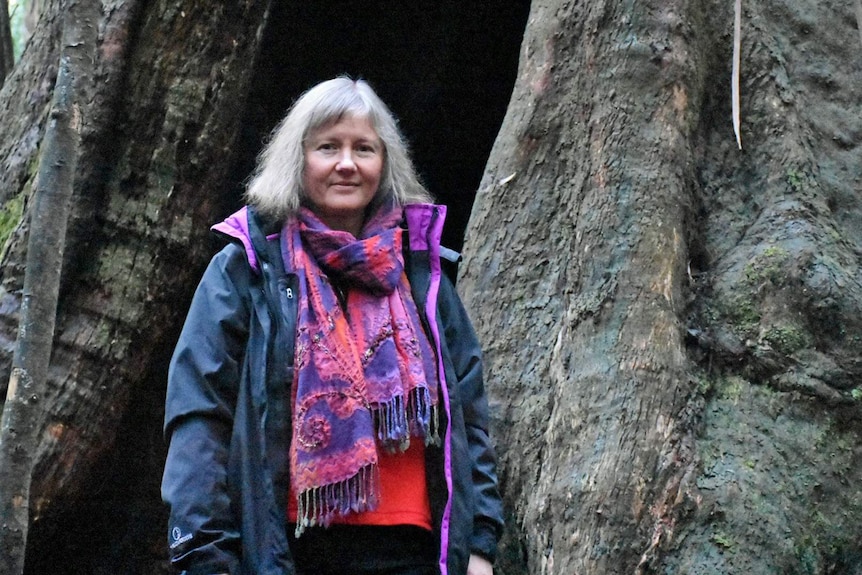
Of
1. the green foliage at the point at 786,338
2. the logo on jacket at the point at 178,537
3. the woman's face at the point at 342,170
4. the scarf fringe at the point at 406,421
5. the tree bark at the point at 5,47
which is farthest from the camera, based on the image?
the tree bark at the point at 5,47

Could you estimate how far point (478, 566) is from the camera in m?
2.72

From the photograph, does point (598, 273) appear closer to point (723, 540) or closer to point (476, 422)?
point (476, 422)

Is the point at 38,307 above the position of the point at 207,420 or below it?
above

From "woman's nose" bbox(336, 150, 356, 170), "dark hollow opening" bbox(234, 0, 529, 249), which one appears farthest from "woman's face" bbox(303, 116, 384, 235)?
"dark hollow opening" bbox(234, 0, 529, 249)

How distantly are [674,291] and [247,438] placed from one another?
4.83 ft

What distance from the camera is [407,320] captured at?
273 cm

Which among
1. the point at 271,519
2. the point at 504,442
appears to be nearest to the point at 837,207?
the point at 504,442

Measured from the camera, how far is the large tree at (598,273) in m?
3.07

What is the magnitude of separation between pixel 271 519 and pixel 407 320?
1.98 feet

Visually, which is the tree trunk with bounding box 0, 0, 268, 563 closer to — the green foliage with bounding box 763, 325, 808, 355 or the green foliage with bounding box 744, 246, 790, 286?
the green foliage with bounding box 744, 246, 790, 286

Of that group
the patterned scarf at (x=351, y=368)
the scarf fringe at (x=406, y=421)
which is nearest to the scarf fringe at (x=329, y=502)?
the patterned scarf at (x=351, y=368)

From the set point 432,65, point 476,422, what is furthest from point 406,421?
point 432,65

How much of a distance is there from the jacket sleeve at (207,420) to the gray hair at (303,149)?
23 centimetres

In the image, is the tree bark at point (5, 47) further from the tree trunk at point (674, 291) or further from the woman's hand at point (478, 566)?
the woman's hand at point (478, 566)
